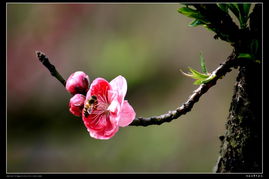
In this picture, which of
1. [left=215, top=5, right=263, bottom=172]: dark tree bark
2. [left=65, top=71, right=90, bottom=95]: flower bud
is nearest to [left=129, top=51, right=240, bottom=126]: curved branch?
[left=215, top=5, right=263, bottom=172]: dark tree bark

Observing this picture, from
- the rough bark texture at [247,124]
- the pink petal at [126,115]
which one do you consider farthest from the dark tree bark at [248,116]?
the pink petal at [126,115]

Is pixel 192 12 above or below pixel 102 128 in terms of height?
above

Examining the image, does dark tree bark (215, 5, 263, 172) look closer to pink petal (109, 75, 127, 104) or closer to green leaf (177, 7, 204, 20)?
green leaf (177, 7, 204, 20)

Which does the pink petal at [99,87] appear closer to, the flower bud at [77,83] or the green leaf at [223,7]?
the flower bud at [77,83]

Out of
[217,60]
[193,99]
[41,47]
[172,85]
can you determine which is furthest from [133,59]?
[193,99]

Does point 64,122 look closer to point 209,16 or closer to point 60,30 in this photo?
point 60,30

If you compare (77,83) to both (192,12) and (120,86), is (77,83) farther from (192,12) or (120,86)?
(192,12)

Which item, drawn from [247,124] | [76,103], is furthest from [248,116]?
[76,103]
